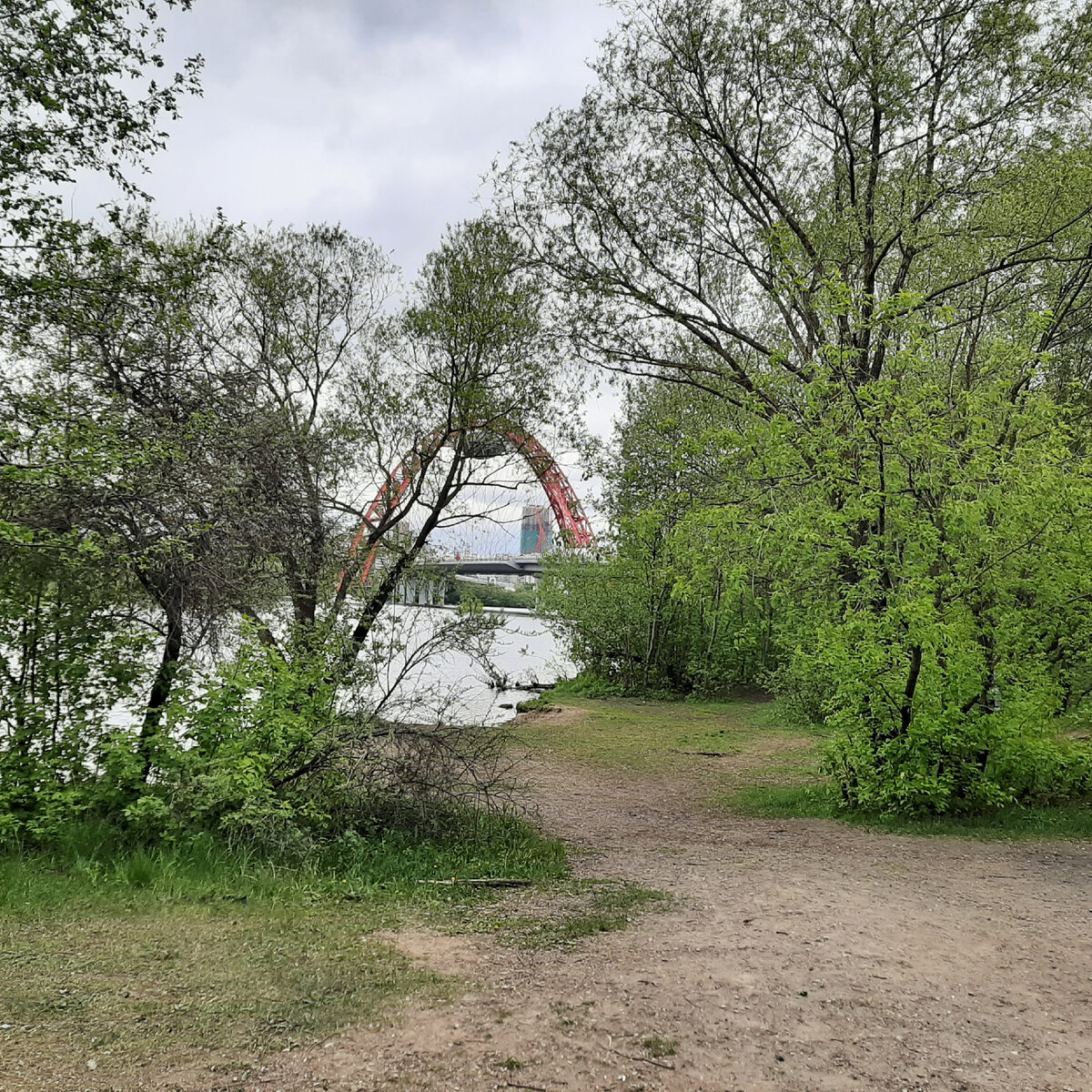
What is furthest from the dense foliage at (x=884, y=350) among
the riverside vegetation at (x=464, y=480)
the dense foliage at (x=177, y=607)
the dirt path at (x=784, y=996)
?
the dense foliage at (x=177, y=607)

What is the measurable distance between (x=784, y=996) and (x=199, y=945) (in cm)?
322

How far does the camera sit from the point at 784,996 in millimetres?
4277

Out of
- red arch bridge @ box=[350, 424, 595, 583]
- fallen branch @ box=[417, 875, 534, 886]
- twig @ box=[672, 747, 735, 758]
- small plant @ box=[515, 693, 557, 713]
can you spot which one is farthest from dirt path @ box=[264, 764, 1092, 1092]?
small plant @ box=[515, 693, 557, 713]

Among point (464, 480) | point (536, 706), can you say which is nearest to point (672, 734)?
point (536, 706)

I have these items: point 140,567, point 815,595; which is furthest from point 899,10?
point 140,567

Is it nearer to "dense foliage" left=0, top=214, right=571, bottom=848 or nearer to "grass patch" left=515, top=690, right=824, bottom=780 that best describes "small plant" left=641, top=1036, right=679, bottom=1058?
"dense foliage" left=0, top=214, right=571, bottom=848

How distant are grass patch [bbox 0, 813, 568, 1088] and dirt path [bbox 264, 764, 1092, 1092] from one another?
1.26 feet

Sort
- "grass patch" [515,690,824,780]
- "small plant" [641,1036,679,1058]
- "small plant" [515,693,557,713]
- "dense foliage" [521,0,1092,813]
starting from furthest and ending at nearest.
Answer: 1. "small plant" [515,693,557,713]
2. "grass patch" [515,690,824,780]
3. "dense foliage" [521,0,1092,813]
4. "small plant" [641,1036,679,1058]

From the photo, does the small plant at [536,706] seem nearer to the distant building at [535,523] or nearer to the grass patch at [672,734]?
the grass patch at [672,734]

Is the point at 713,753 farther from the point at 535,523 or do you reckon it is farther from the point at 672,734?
the point at 535,523

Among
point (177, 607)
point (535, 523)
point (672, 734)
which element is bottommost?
point (672, 734)

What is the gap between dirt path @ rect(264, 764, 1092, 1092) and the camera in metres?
3.47

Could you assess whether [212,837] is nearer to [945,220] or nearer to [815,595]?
[815,595]

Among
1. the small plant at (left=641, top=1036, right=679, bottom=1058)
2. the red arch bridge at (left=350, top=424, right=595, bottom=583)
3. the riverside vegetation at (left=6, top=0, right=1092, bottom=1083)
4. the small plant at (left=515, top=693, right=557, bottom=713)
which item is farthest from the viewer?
the small plant at (left=515, top=693, right=557, bottom=713)
